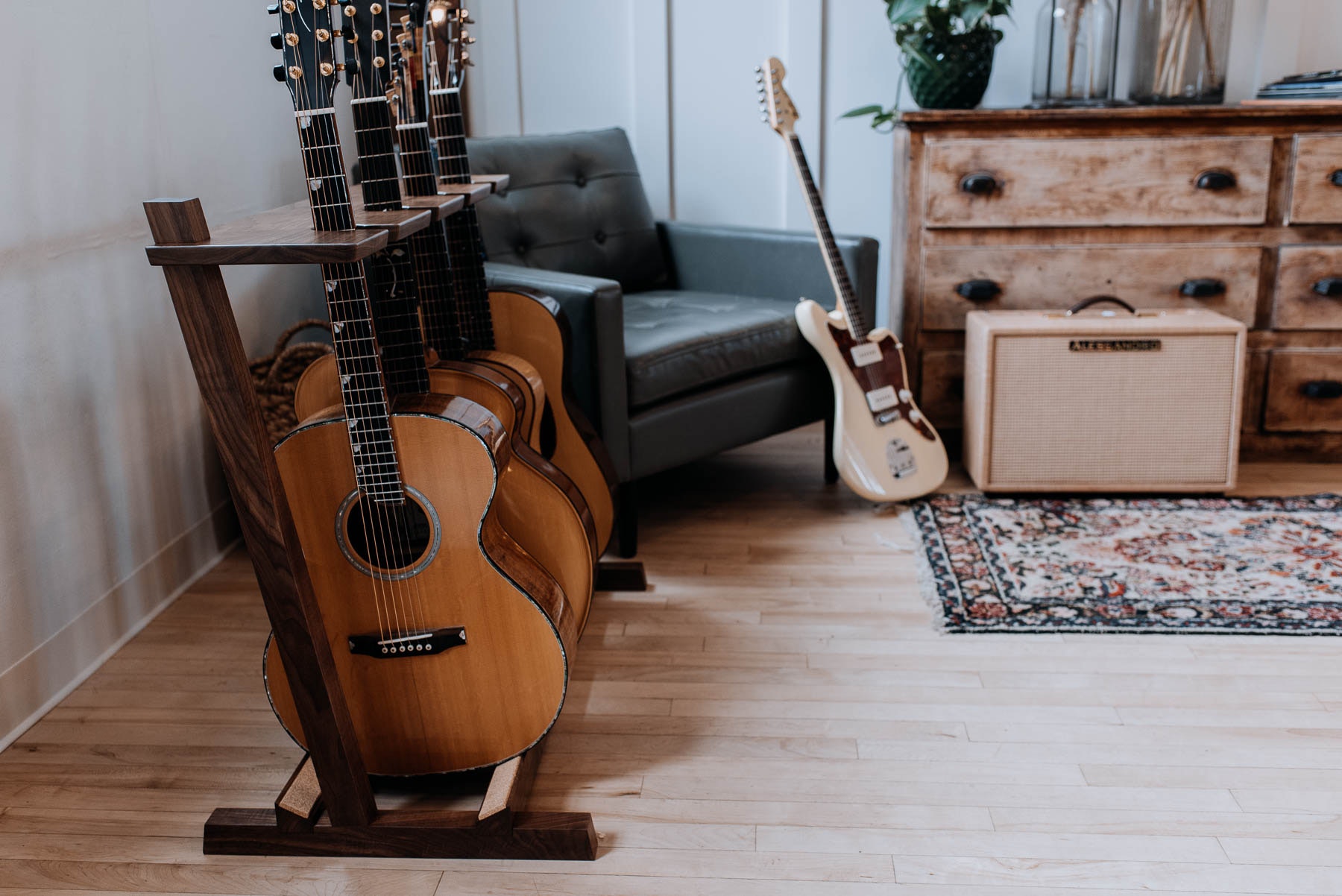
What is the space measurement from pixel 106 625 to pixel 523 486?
33.4 inches

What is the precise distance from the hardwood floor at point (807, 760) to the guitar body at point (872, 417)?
0.36 m

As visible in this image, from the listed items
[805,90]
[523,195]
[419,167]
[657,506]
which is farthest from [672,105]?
[419,167]

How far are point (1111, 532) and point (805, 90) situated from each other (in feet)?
4.93

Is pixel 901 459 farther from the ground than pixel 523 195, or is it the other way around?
pixel 523 195

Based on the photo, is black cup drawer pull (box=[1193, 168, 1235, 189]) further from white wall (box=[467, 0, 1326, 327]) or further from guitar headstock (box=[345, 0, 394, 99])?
guitar headstock (box=[345, 0, 394, 99])

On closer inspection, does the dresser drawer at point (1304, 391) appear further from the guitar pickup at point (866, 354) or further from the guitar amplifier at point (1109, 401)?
the guitar pickup at point (866, 354)

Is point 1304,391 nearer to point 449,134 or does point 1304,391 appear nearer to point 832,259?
point 832,259

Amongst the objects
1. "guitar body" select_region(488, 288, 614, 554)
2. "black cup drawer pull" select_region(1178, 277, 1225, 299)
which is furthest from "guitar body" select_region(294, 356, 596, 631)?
"black cup drawer pull" select_region(1178, 277, 1225, 299)

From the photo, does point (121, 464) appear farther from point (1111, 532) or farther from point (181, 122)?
point (1111, 532)

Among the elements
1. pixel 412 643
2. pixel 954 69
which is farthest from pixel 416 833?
pixel 954 69

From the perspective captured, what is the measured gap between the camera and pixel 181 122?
226 centimetres

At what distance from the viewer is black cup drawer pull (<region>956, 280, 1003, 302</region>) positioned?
9.27ft

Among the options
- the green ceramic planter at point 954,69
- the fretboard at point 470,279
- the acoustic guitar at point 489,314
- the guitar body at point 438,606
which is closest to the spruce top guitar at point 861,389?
the green ceramic planter at point 954,69

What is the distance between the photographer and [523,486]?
5.82 feet
